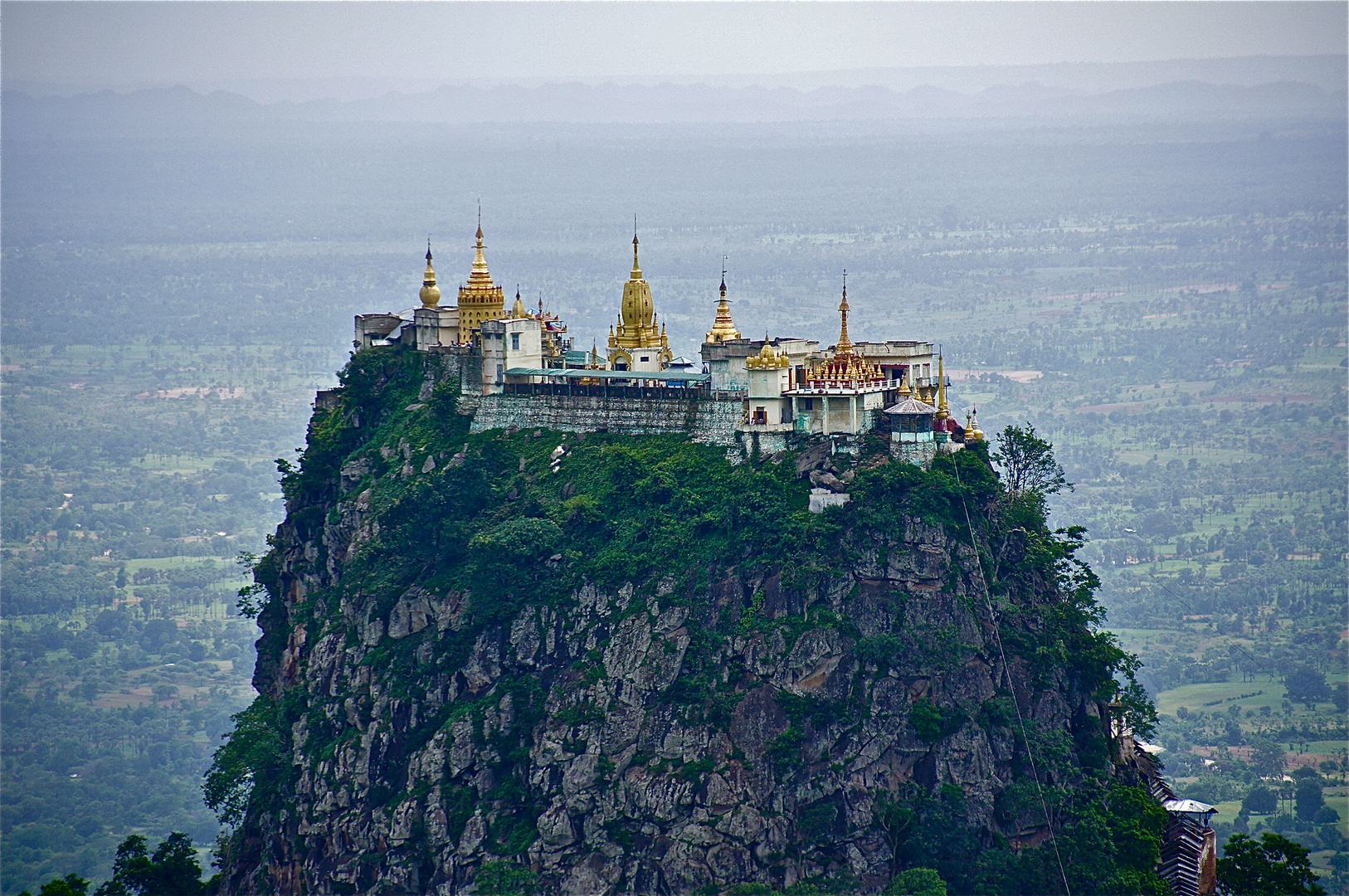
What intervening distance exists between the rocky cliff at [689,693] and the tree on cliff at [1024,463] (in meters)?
1.52

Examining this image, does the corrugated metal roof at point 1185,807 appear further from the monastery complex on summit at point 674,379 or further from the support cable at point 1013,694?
the monastery complex on summit at point 674,379

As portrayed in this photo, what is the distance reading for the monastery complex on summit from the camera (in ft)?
218

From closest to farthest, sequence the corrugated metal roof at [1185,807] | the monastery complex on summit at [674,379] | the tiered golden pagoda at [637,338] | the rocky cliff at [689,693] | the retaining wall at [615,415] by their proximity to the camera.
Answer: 1. the rocky cliff at [689,693]
2. the corrugated metal roof at [1185,807]
3. the monastery complex on summit at [674,379]
4. the retaining wall at [615,415]
5. the tiered golden pagoda at [637,338]

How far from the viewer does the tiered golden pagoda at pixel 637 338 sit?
2894 inches

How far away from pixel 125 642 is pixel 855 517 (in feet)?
296

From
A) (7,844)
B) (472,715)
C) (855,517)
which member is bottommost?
(7,844)

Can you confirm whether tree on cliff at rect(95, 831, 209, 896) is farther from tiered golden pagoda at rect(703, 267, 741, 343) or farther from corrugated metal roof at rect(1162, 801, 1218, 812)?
corrugated metal roof at rect(1162, 801, 1218, 812)

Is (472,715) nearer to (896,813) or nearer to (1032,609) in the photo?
(896,813)

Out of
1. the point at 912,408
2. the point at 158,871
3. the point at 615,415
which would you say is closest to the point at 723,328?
the point at 615,415

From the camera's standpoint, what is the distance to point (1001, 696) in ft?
205

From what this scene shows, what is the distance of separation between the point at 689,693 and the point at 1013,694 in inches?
389

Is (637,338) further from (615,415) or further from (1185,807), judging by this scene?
(1185,807)

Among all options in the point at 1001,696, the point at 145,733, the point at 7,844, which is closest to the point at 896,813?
the point at 1001,696

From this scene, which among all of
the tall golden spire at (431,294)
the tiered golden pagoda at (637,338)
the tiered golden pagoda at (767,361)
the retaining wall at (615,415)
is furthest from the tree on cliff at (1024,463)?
the tall golden spire at (431,294)
